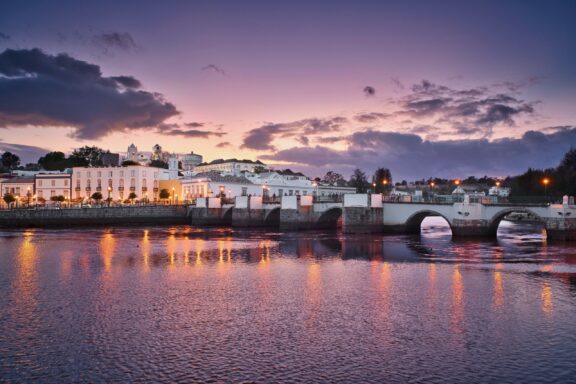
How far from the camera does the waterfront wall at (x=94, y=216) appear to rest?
6341cm

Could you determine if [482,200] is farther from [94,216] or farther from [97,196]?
[97,196]

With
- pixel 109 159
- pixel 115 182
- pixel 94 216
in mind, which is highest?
Result: pixel 109 159

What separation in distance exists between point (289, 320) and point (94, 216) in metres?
57.4

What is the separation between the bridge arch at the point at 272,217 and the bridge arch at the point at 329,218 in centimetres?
711

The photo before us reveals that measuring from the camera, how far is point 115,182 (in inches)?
3531

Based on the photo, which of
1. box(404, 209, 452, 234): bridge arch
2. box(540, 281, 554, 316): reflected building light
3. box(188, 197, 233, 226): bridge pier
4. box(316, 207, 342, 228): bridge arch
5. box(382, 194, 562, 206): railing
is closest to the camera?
box(540, 281, 554, 316): reflected building light

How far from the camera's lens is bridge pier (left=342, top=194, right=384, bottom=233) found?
4900 centimetres

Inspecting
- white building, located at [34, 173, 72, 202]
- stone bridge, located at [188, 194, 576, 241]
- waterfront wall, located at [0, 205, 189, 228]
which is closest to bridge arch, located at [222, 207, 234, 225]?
stone bridge, located at [188, 194, 576, 241]

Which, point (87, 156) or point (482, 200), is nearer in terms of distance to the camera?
point (482, 200)

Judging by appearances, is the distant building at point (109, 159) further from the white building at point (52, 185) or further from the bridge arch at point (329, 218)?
the bridge arch at point (329, 218)

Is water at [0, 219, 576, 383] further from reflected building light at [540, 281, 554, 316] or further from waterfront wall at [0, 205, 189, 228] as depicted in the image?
waterfront wall at [0, 205, 189, 228]

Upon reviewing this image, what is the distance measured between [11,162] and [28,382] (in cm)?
14068

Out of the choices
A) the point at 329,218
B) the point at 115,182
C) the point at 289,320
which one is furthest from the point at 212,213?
the point at 289,320

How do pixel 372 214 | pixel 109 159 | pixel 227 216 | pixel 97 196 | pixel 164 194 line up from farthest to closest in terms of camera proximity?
1. pixel 109 159
2. pixel 164 194
3. pixel 97 196
4. pixel 227 216
5. pixel 372 214
